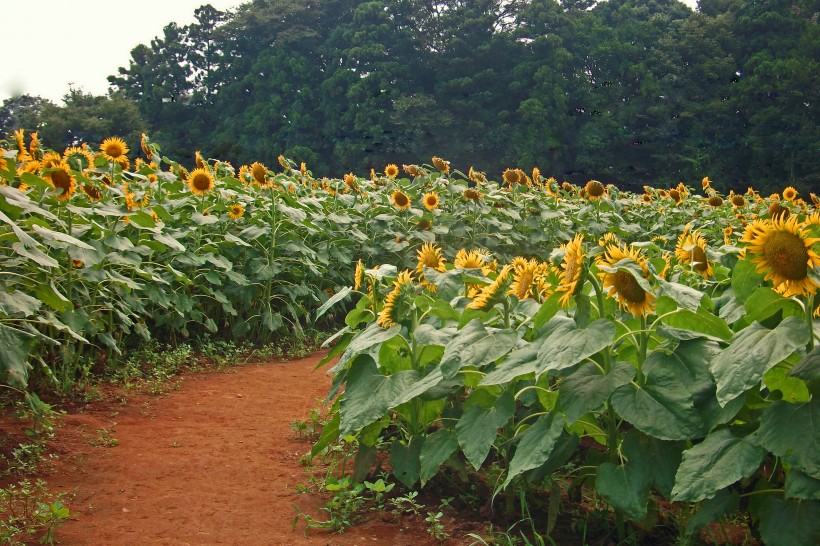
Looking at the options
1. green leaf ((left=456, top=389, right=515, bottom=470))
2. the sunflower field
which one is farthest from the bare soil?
green leaf ((left=456, top=389, right=515, bottom=470))

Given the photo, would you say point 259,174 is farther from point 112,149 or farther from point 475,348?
point 475,348

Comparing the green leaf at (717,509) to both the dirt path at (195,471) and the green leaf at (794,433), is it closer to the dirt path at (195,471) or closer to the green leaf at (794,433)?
the green leaf at (794,433)

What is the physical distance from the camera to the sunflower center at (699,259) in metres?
2.82

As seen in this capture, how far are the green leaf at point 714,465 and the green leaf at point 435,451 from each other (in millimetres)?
831

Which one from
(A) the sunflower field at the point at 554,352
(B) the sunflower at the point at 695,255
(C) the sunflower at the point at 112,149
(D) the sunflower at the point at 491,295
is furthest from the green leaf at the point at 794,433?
(C) the sunflower at the point at 112,149

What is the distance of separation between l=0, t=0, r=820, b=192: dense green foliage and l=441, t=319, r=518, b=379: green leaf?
22412 mm

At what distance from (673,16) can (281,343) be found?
2949 centimetres

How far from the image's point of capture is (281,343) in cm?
616

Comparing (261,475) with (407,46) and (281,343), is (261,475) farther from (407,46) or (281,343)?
(407,46)

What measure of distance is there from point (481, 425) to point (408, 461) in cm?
53

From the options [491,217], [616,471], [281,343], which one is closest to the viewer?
Result: [616,471]

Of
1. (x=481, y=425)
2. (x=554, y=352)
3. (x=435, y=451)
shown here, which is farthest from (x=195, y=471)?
(x=554, y=352)

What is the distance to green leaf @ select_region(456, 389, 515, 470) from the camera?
7.25 feet

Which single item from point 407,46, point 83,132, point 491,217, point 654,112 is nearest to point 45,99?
point 83,132
